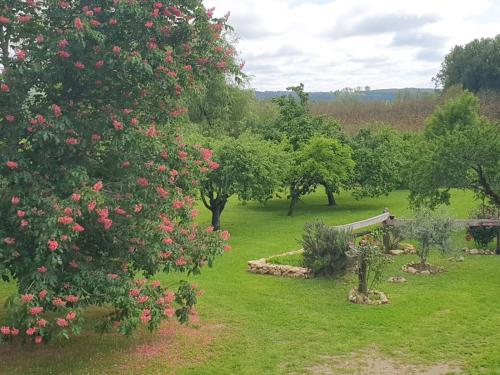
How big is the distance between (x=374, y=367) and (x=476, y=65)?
68193 mm

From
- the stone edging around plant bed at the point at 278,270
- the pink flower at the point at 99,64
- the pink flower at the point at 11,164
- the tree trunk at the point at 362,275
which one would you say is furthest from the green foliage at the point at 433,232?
the pink flower at the point at 11,164

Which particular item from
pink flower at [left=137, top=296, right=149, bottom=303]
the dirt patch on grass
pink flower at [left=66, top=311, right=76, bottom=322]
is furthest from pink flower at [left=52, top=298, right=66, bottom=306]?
the dirt patch on grass

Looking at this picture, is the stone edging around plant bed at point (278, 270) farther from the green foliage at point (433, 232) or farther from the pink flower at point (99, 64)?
the pink flower at point (99, 64)

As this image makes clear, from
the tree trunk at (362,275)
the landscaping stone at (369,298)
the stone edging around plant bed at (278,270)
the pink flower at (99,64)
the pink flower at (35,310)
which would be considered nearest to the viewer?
the pink flower at (35,310)

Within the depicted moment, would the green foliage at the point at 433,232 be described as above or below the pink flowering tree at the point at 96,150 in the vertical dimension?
below

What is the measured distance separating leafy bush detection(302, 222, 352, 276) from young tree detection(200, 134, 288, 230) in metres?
8.56

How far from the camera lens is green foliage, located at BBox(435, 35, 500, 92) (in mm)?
69312

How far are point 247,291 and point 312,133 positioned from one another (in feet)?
73.1

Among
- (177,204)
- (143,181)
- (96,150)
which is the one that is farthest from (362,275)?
(96,150)

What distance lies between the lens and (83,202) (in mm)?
8617

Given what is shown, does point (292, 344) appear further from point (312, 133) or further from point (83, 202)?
point (312, 133)

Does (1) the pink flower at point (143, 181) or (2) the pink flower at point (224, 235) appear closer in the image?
(1) the pink flower at point (143, 181)

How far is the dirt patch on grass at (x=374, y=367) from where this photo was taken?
10.3 metres

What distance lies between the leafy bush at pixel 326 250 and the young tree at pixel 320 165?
44.8 feet
